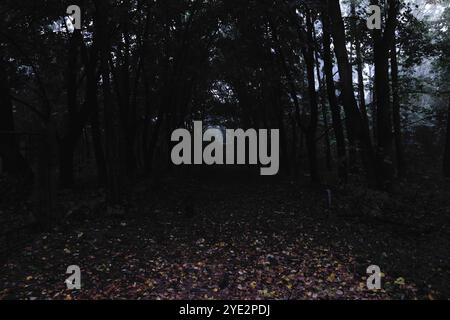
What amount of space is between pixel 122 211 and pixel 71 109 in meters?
5.32

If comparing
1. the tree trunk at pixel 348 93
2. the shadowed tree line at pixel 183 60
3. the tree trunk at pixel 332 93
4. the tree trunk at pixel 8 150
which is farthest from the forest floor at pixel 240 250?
the tree trunk at pixel 332 93

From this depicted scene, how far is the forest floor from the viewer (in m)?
5.93

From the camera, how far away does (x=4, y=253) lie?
696cm

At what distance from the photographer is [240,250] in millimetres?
7535

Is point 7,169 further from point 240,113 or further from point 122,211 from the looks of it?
point 240,113

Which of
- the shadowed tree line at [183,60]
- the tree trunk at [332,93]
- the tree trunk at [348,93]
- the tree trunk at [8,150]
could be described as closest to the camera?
the tree trunk at [348,93]

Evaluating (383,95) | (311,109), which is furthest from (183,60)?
(383,95)

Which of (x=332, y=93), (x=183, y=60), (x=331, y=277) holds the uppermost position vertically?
(x=183, y=60)

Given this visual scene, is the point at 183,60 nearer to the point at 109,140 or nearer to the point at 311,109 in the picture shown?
the point at 311,109

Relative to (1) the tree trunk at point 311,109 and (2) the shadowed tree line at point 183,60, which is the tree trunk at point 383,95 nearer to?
(2) the shadowed tree line at point 183,60

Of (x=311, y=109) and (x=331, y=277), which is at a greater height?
(x=311, y=109)

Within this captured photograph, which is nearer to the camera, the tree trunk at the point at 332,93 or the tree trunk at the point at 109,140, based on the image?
the tree trunk at the point at 109,140

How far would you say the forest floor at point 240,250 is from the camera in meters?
5.93
